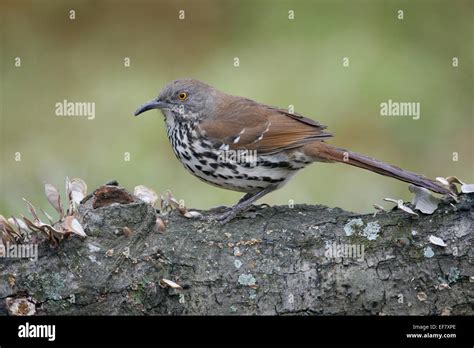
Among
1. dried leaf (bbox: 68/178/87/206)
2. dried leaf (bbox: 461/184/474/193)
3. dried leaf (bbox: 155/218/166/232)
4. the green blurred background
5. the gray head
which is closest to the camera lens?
dried leaf (bbox: 461/184/474/193)

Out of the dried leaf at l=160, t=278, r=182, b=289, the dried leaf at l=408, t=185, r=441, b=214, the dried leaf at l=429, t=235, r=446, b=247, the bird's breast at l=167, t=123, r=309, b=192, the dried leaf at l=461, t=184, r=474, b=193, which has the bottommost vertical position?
the dried leaf at l=160, t=278, r=182, b=289

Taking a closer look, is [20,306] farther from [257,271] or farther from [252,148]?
[252,148]

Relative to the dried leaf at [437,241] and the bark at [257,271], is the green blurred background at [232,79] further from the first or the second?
the dried leaf at [437,241]

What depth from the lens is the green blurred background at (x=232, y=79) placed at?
7414mm

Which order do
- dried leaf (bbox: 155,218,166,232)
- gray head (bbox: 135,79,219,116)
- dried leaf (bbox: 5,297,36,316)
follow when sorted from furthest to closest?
1. gray head (bbox: 135,79,219,116)
2. dried leaf (bbox: 155,218,166,232)
3. dried leaf (bbox: 5,297,36,316)

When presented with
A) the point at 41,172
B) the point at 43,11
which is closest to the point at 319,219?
the point at 41,172

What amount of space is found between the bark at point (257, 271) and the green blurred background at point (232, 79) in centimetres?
275

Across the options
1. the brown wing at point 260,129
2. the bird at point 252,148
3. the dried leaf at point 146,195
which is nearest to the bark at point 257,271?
the dried leaf at point 146,195

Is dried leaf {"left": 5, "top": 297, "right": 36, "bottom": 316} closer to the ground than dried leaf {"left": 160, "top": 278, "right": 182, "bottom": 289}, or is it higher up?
closer to the ground

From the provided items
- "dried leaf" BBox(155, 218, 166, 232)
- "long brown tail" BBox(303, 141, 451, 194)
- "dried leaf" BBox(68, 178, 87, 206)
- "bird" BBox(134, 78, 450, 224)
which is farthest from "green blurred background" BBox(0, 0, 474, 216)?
"dried leaf" BBox(155, 218, 166, 232)

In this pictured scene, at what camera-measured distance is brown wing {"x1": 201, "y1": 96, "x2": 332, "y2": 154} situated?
17.1ft

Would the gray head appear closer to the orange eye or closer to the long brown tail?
the orange eye

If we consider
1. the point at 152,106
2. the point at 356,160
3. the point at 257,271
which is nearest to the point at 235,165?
the point at 356,160
